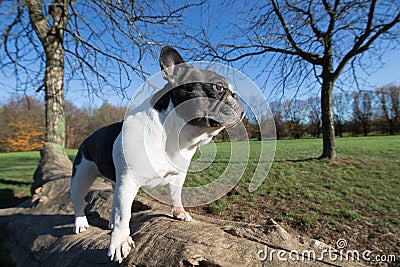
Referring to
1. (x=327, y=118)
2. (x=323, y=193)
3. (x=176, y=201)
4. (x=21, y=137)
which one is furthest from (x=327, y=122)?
(x=21, y=137)

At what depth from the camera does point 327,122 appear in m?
7.09

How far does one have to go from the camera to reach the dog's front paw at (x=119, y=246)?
146 cm

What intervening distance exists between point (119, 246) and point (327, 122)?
723 centimetres

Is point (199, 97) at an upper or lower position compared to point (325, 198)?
upper

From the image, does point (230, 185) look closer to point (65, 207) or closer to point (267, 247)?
point (267, 247)

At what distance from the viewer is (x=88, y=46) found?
6.13m

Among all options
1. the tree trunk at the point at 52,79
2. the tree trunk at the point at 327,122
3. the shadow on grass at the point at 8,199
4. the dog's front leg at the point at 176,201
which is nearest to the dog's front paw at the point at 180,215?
the dog's front leg at the point at 176,201

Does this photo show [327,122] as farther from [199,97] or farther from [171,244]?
[171,244]

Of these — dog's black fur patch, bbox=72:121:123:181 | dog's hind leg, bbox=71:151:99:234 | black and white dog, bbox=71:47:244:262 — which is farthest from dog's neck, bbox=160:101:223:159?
dog's hind leg, bbox=71:151:99:234

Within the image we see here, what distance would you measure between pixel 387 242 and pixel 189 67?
377 centimetres

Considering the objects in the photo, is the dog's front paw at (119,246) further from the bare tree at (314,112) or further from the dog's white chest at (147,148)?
the bare tree at (314,112)

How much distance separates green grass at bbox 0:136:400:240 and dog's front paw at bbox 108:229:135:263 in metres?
0.99

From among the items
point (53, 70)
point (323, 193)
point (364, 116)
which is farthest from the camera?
point (364, 116)

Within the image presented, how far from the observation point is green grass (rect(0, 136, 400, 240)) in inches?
153
